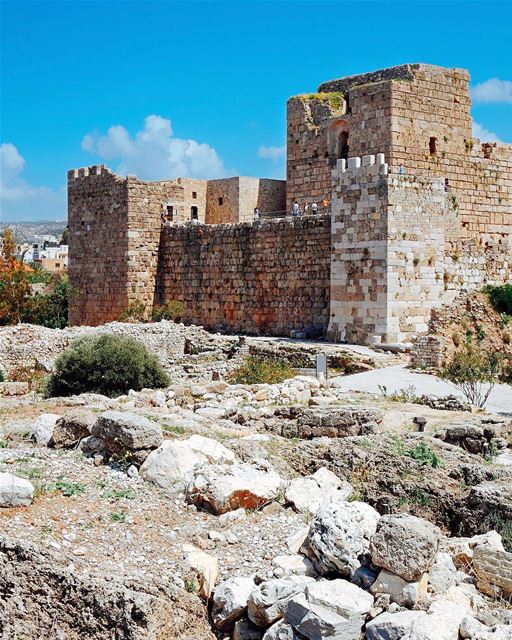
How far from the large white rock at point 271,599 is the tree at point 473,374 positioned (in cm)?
748

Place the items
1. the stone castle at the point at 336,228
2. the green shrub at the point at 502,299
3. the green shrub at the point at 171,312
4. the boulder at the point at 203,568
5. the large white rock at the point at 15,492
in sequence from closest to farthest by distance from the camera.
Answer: the boulder at the point at 203,568 → the large white rock at the point at 15,492 → the stone castle at the point at 336,228 → the green shrub at the point at 502,299 → the green shrub at the point at 171,312

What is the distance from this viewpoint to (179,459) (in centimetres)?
803

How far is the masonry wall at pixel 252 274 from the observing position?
65.7 feet

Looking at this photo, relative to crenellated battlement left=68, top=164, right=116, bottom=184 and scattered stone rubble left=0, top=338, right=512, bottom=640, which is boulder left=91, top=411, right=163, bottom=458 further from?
crenellated battlement left=68, top=164, right=116, bottom=184

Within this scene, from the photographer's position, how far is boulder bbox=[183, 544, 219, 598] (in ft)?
20.4

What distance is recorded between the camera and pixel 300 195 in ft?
76.8

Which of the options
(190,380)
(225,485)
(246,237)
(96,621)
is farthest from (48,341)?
(96,621)

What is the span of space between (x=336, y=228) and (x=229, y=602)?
44.8 feet

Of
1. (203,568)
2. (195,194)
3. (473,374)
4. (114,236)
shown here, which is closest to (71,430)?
(203,568)

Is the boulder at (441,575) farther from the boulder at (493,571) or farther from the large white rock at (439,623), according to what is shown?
the large white rock at (439,623)

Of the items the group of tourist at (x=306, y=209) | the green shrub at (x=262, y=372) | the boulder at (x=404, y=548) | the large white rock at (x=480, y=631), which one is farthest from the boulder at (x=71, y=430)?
the group of tourist at (x=306, y=209)

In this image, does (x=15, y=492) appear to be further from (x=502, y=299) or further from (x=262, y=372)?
(x=502, y=299)

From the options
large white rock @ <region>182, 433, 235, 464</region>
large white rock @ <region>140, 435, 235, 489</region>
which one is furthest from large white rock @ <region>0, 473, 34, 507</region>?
large white rock @ <region>182, 433, 235, 464</region>

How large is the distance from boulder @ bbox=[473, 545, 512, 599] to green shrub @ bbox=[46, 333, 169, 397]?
873 centimetres
